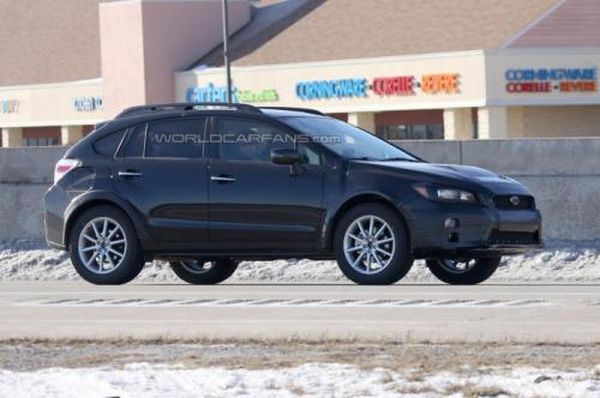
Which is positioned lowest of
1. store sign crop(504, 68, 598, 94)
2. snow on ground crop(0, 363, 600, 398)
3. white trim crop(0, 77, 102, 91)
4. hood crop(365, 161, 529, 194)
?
snow on ground crop(0, 363, 600, 398)

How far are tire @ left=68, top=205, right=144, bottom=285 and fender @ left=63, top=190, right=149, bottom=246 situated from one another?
2.4 inches

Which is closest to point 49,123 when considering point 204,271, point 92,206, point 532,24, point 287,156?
point 532,24

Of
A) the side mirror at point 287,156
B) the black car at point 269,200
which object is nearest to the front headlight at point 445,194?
the black car at point 269,200

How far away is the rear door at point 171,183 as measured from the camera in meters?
16.8

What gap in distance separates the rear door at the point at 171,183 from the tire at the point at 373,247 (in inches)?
55.5

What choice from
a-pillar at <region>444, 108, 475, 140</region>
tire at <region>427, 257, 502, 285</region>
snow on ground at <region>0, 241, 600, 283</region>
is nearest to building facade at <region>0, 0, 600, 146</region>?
a-pillar at <region>444, 108, 475, 140</region>

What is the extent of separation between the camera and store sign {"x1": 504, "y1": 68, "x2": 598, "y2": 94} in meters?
64.0

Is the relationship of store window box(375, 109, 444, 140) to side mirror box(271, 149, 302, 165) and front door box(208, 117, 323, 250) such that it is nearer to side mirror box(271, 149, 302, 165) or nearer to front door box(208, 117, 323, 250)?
front door box(208, 117, 323, 250)

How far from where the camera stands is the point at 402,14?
238 feet

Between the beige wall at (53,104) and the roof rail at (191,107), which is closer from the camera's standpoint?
the roof rail at (191,107)

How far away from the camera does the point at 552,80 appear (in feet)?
211

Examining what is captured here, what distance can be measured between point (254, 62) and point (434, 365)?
65.5 meters

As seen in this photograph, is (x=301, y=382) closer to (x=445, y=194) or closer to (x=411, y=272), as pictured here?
(x=445, y=194)

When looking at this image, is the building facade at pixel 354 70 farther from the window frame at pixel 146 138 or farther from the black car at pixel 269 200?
the black car at pixel 269 200
